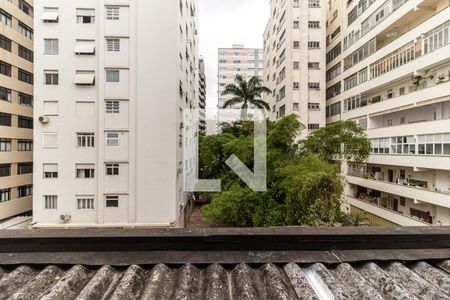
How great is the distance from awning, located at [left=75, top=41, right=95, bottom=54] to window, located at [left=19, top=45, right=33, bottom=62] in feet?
18.8

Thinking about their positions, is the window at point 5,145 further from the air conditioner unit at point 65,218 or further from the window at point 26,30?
the window at point 26,30

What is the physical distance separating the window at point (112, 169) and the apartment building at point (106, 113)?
4cm

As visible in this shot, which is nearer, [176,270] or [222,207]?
[176,270]

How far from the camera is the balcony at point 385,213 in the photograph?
32.8 feet

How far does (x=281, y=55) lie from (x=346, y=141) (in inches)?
425

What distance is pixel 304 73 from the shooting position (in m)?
16.2

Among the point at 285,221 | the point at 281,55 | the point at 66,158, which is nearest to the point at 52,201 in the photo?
the point at 66,158

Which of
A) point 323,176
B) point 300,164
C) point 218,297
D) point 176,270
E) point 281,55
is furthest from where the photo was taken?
point 281,55

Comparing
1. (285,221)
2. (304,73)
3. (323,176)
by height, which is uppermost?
(304,73)

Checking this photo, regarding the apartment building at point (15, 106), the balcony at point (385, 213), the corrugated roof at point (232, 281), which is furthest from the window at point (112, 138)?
the balcony at point (385, 213)

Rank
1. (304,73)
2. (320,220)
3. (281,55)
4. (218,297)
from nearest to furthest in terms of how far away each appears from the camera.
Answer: (218,297) < (320,220) < (304,73) < (281,55)

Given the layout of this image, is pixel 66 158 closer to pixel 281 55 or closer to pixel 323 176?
pixel 323 176

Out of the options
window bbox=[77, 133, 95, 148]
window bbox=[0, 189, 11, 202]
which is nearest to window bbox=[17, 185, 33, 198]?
window bbox=[0, 189, 11, 202]

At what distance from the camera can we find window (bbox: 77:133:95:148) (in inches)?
357
